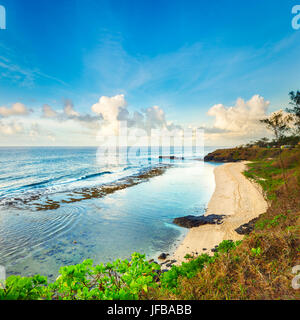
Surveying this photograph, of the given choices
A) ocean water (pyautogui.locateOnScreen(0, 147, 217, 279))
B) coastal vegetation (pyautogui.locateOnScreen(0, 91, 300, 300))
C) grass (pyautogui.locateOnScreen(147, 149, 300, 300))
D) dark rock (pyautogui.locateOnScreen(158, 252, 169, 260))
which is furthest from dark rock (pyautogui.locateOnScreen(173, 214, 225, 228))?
grass (pyautogui.locateOnScreen(147, 149, 300, 300))

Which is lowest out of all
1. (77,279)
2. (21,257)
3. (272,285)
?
(21,257)

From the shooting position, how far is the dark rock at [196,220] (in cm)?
1142

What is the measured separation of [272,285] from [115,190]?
20.0 metres

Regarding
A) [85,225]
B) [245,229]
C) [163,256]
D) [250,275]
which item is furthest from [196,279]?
[85,225]

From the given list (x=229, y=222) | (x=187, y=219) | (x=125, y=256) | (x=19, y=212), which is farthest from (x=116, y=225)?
(x=19, y=212)

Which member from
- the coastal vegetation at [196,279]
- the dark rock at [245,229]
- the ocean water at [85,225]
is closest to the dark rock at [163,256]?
the ocean water at [85,225]

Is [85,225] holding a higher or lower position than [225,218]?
lower

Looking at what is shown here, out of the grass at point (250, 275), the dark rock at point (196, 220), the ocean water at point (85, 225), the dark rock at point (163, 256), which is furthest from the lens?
the dark rock at point (196, 220)

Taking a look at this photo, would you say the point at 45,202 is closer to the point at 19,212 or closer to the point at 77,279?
the point at 19,212

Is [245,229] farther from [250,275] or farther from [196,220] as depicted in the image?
[250,275]

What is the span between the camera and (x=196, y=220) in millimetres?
11914

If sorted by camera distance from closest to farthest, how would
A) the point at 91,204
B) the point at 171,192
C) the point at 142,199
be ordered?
the point at 91,204
the point at 142,199
the point at 171,192

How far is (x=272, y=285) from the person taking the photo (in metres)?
3.08

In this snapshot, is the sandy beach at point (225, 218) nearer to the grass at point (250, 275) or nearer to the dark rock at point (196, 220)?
the dark rock at point (196, 220)
